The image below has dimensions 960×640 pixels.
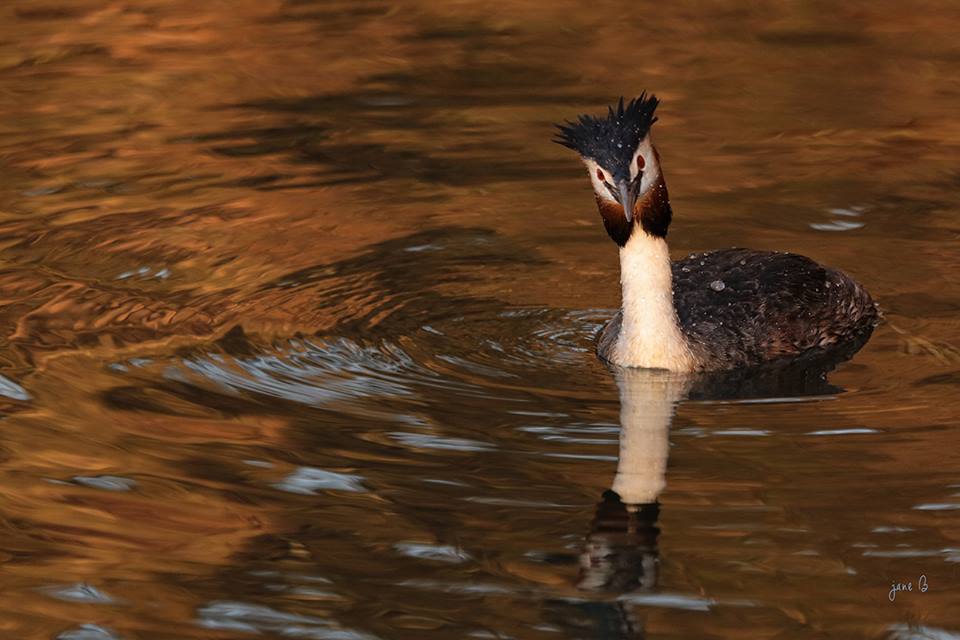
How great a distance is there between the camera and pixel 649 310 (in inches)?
422

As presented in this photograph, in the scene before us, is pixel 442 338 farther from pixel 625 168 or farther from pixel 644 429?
pixel 644 429

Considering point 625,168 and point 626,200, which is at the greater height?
point 625,168

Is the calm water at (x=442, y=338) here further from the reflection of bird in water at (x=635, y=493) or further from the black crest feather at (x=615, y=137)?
the black crest feather at (x=615, y=137)

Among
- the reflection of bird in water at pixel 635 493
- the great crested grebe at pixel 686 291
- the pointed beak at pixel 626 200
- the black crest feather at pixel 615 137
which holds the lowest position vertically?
the reflection of bird in water at pixel 635 493

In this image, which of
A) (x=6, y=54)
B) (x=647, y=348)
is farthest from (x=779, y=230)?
(x=6, y=54)

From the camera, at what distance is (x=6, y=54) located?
18.1m

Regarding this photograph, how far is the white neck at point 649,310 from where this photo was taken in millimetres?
10680

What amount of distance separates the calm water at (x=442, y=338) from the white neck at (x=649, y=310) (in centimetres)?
21

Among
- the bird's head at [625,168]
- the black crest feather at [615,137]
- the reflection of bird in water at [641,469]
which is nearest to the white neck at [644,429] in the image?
the reflection of bird in water at [641,469]

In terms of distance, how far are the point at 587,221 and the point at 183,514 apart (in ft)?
17.7

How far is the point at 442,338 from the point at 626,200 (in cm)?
165

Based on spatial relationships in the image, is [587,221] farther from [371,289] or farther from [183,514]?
[183,514]

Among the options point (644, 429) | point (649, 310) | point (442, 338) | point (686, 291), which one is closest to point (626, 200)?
point (649, 310)

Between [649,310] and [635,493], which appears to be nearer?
[635,493]
